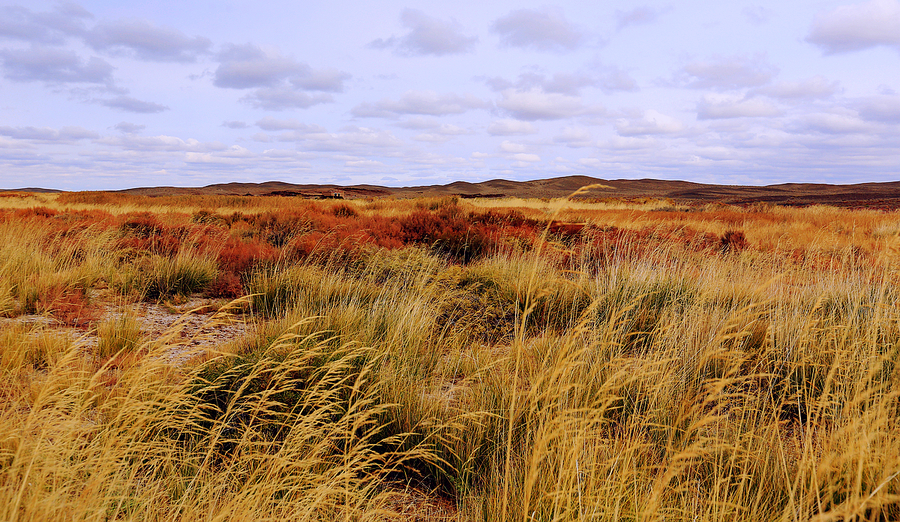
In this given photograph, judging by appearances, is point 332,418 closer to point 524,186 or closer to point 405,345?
point 405,345

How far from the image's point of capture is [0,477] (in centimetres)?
176

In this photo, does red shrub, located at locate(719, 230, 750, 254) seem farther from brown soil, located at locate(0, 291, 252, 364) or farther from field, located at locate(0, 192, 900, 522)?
brown soil, located at locate(0, 291, 252, 364)

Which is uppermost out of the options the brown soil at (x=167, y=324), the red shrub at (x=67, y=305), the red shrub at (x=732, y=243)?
the red shrub at (x=732, y=243)

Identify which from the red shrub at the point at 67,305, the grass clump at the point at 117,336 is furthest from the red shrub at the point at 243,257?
the grass clump at the point at 117,336

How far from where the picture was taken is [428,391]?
324 centimetres

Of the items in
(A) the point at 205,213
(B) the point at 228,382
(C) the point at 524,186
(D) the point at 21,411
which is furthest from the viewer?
(C) the point at 524,186

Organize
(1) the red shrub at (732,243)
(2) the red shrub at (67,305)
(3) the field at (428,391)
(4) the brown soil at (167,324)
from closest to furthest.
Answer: (3) the field at (428,391) → (4) the brown soil at (167,324) → (2) the red shrub at (67,305) → (1) the red shrub at (732,243)

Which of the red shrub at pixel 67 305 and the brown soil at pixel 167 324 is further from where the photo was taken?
the red shrub at pixel 67 305

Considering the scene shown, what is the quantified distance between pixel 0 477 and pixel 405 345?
94.1 inches

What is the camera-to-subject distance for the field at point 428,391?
1.89 meters

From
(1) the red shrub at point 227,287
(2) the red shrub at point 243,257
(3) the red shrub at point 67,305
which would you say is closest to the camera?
(3) the red shrub at point 67,305

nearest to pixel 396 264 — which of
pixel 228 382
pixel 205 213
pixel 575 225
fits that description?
pixel 228 382

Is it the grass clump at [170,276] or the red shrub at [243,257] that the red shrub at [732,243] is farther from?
the grass clump at [170,276]

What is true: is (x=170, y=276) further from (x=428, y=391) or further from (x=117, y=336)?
(x=428, y=391)
